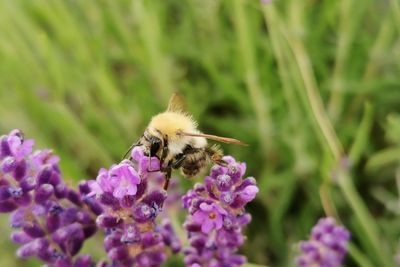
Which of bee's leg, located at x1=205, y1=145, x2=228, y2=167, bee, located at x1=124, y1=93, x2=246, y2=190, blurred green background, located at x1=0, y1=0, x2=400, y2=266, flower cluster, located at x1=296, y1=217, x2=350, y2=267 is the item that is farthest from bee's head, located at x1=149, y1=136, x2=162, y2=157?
blurred green background, located at x1=0, y1=0, x2=400, y2=266

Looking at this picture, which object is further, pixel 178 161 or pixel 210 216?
pixel 178 161

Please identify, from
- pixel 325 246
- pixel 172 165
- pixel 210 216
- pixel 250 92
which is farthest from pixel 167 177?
pixel 250 92

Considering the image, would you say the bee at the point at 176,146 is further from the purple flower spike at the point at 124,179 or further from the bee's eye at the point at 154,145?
the purple flower spike at the point at 124,179

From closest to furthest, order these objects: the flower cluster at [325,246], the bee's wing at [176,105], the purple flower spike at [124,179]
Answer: the purple flower spike at [124,179] < the bee's wing at [176,105] < the flower cluster at [325,246]

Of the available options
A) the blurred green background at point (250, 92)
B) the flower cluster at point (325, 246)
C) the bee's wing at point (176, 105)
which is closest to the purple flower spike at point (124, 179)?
the bee's wing at point (176, 105)

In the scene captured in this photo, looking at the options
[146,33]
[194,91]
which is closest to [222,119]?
[194,91]

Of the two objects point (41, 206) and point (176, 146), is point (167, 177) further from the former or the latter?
point (41, 206)
